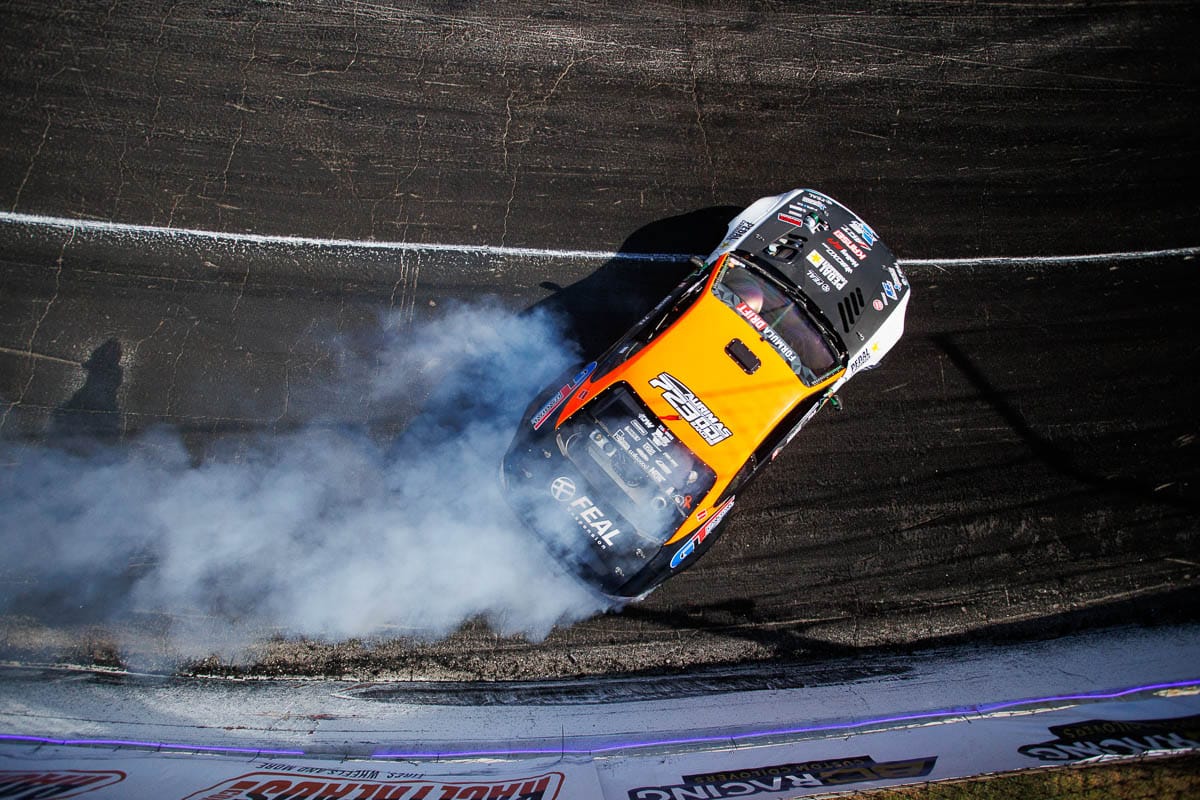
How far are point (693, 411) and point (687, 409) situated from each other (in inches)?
1.9

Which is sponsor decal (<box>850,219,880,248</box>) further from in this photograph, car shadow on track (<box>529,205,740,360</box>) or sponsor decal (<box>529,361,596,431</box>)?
sponsor decal (<box>529,361,596,431</box>)

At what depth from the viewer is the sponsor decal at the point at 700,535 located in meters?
5.58

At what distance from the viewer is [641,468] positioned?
534cm

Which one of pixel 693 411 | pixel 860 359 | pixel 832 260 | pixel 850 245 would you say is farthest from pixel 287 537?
pixel 850 245

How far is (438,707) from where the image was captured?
235 inches

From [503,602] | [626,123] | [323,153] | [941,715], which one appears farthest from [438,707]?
[626,123]

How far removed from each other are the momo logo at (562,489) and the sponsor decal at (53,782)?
3.49 m

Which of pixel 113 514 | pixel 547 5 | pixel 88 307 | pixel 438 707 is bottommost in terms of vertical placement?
pixel 438 707

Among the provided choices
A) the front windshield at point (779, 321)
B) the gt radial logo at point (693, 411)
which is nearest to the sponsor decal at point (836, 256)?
the front windshield at point (779, 321)

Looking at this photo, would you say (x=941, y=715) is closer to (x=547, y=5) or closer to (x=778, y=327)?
(x=778, y=327)

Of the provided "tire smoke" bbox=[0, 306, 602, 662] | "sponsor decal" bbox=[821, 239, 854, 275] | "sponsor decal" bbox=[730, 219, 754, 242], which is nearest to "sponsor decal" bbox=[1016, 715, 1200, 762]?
"tire smoke" bbox=[0, 306, 602, 662]

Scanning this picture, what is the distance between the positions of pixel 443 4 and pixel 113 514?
5707 mm

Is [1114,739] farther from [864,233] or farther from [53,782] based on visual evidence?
[53,782]

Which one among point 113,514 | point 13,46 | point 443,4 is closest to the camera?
point 113,514
